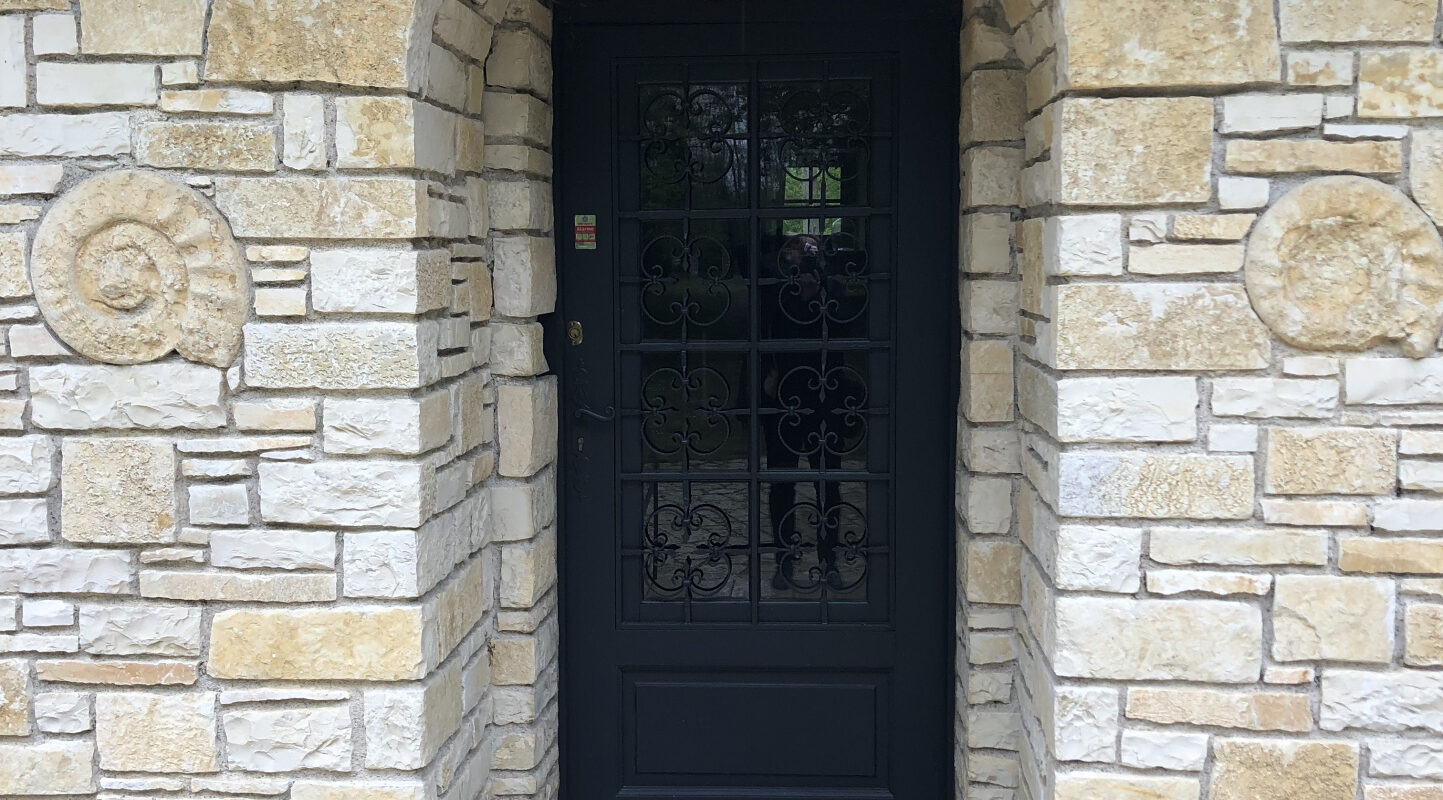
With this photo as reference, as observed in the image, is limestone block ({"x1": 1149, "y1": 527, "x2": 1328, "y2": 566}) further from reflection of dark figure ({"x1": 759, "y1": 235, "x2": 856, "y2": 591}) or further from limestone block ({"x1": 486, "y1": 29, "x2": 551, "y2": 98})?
limestone block ({"x1": 486, "y1": 29, "x2": 551, "y2": 98})

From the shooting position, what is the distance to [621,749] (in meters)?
3.95

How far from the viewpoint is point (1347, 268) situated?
2.74 meters

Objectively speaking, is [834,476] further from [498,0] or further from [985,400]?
[498,0]

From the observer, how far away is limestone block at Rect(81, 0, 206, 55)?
2.78m

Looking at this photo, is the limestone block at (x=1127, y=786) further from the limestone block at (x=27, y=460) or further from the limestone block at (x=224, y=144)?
the limestone block at (x=27, y=460)

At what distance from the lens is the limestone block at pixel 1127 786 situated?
9.36ft

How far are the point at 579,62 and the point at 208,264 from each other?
4.81ft

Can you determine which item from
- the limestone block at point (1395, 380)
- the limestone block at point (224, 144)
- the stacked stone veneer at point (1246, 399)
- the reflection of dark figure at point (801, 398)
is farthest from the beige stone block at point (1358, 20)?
the limestone block at point (224, 144)

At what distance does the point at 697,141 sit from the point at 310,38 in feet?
4.42

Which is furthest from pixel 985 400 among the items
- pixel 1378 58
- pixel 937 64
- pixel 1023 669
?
pixel 1378 58

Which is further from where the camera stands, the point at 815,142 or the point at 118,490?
the point at 815,142

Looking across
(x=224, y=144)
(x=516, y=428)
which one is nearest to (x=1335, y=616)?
(x=516, y=428)

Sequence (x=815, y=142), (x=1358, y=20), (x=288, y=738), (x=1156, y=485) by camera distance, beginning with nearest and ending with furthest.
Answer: (x=1358, y=20), (x=1156, y=485), (x=288, y=738), (x=815, y=142)

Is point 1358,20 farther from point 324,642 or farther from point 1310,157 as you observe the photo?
point 324,642
